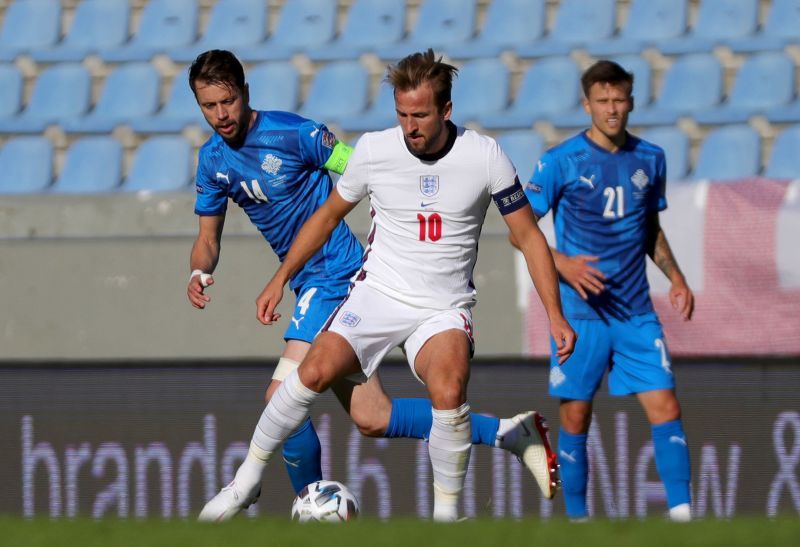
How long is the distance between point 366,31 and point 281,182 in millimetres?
5351

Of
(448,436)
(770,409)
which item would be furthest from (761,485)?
(448,436)

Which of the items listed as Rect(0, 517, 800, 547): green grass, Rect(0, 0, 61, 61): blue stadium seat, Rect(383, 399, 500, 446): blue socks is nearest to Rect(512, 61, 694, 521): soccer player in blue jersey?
Rect(383, 399, 500, 446): blue socks

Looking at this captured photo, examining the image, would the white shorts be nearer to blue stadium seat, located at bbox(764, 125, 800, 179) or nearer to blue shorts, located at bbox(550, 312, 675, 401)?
blue shorts, located at bbox(550, 312, 675, 401)

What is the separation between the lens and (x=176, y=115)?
10.7 metres

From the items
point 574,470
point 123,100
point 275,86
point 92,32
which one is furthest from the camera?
point 92,32

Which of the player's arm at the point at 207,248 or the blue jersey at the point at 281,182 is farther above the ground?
the blue jersey at the point at 281,182

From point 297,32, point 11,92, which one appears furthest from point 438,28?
point 11,92

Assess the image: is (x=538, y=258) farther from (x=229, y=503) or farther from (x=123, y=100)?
(x=123, y=100)

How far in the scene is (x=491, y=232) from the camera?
755 cm

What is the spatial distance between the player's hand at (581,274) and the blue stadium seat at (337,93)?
442 centimetres

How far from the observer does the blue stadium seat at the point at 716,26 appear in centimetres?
1018

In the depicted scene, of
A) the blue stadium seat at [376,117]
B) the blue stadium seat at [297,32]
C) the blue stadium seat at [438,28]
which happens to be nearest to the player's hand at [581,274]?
the blue stadium seat at [376,117]

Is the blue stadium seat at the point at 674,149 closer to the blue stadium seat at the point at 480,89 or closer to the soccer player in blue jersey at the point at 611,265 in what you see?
the blue stadium seat at the point at 480,89

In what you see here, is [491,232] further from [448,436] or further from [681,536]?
[681,536]
